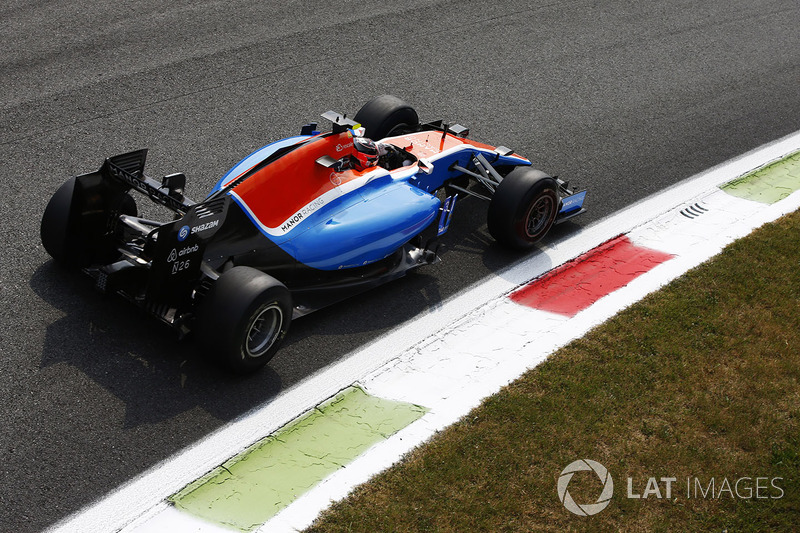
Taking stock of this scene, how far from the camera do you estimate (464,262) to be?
7.65 m

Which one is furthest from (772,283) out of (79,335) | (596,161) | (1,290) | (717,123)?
(1,290)

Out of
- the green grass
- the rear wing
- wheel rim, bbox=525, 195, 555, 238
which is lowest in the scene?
the green grass

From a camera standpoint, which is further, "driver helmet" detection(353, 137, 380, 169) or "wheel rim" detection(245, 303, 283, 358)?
"driver helmet" detection(353, 137, 380, 169)

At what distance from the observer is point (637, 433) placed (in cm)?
568

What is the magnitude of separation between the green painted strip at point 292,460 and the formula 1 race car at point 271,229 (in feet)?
2.13

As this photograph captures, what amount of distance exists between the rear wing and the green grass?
255 centimetres

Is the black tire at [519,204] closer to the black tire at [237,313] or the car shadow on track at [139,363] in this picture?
the black tire at [237,313]

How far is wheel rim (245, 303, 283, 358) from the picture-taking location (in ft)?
19.3

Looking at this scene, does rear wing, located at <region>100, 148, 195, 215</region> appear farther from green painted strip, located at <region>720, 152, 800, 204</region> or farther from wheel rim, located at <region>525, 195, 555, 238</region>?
green painted strip, located at <region>720, 152, 800, 204</region>

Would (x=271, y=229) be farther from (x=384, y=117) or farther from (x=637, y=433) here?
(x=637, y=433)

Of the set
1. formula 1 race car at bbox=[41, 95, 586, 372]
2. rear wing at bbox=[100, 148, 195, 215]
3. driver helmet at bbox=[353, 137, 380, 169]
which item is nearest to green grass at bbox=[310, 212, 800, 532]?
formula 1 race car at bbox=[41, 95, 586, 372]

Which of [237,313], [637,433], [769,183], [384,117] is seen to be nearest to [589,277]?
[637,433]

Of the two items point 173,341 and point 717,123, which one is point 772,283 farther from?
point 173,341

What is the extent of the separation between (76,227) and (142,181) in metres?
0.67
